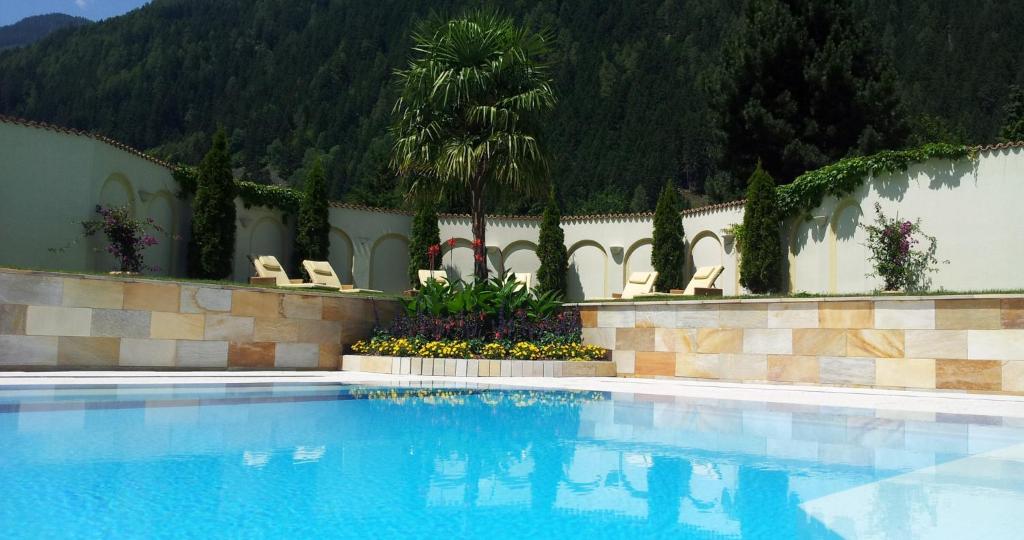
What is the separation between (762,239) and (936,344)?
28.1 ft

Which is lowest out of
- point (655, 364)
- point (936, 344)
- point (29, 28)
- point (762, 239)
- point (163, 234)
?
point (655, 364)

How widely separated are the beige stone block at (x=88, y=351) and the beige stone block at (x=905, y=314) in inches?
389

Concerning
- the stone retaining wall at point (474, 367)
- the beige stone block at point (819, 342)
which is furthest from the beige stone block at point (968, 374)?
the stone retaining wall at point (474, 367)

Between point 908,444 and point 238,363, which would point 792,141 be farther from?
point 908,444

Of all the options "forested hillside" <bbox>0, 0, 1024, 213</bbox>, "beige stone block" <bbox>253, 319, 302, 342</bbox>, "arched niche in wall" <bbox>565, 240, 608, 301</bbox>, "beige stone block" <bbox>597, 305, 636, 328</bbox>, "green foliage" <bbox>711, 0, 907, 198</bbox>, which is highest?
"forested hillside" <bbox>0, 0, 1024, 213</bbox>

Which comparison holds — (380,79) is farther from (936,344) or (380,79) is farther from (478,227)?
(936,344)

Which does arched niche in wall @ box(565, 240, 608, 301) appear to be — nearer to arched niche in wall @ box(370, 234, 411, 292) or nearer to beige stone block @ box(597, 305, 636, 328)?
arched niche in wall @ box(370, 234, 411, 292)

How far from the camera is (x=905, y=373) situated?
9867 mm

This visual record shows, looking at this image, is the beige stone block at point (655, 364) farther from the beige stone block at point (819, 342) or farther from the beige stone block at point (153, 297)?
the beige stone block at point (153, 297)

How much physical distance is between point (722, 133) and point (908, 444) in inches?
836

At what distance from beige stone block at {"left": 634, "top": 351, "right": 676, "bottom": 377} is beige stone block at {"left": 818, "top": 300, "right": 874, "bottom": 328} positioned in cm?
221

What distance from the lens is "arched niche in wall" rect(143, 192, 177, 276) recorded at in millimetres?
17812

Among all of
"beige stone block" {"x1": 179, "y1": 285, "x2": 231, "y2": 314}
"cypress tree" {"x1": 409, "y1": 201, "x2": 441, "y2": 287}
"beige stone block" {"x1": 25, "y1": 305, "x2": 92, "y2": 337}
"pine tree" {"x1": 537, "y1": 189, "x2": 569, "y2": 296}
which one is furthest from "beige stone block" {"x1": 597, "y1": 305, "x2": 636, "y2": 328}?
"cypress tree" {"x1": 409, "y1": 201, "x2": 441, "y2": 287}

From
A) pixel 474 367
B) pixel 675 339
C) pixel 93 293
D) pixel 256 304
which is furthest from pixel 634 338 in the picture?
Result: pixel 93 293
